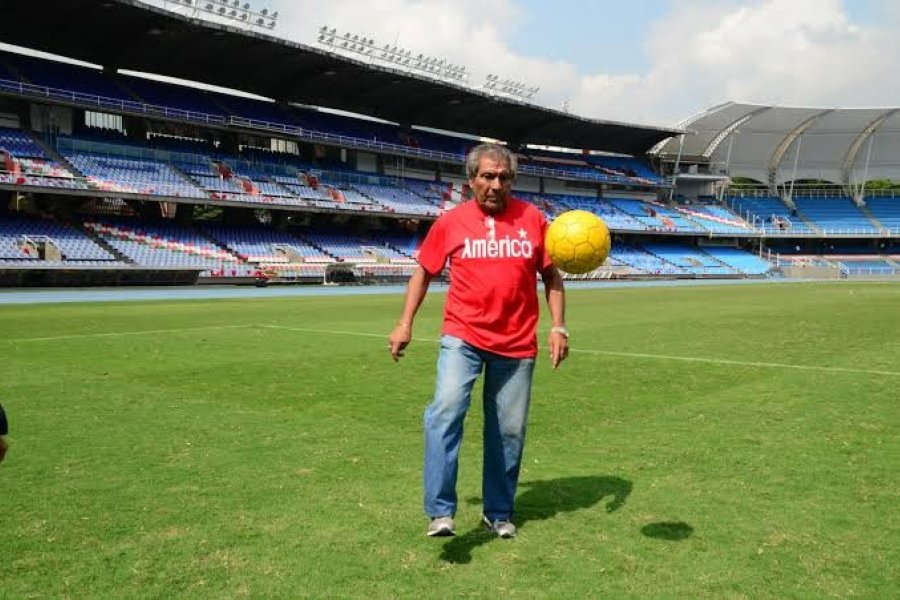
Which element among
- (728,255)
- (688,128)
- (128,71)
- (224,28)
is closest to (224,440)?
(224,28)

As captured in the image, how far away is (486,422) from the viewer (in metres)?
4.71

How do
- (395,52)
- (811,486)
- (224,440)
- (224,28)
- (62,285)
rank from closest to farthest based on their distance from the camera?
1. (811,486)
2. (224,440)
3. (62,285)
4. (224,28)
5. (395,52)

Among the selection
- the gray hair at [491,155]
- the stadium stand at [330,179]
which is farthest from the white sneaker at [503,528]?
the stadium stand at [330,179]

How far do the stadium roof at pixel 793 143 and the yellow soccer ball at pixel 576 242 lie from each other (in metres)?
77.2

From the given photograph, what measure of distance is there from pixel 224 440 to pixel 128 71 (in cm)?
4819

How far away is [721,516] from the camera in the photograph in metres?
4.73

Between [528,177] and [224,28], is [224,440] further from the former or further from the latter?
[528,177]

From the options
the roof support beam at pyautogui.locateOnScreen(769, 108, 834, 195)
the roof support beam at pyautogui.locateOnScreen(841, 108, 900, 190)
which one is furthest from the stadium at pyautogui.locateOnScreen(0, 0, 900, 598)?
the roof support beam at pyautogui.locateOnScreen(841, 108, 900, 190)

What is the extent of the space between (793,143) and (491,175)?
84254 millimetres

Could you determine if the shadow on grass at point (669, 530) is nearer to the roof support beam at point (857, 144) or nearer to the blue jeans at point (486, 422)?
the blue jeans at point (486, 422)

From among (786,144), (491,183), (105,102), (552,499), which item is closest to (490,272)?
(491,183)

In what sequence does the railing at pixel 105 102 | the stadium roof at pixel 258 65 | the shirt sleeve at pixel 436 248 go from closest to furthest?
1. the shirt sleeve at pixel 436 248
2. the railing at pixel 105 102
3. the stadium roof at pixel 258 65

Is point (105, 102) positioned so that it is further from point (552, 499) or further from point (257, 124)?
point (552, 499)

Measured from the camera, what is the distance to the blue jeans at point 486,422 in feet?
14.3
